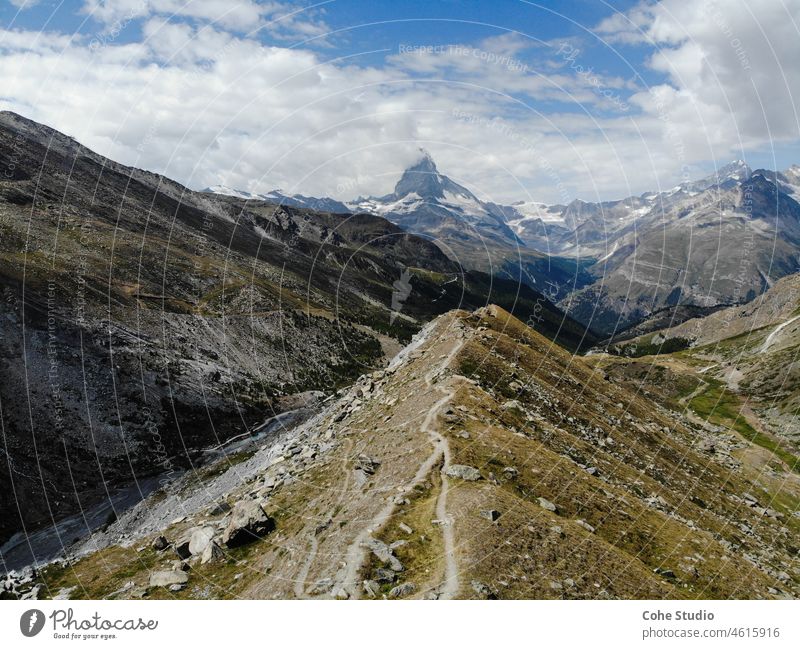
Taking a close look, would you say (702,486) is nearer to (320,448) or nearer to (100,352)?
(320,448)

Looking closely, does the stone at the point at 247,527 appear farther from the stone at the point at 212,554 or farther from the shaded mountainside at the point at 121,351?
the shaded mountainside at the point at 121,351

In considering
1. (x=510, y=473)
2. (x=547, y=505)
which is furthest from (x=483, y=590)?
(x=510, y=473)

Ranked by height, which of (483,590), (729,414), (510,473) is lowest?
(729,414)

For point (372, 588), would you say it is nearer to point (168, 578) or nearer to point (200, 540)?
point (168, 578)

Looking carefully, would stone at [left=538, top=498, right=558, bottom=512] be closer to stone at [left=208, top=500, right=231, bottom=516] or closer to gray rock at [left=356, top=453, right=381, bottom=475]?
gray rock at [left=356, top=453, right=381, bottom=475]
